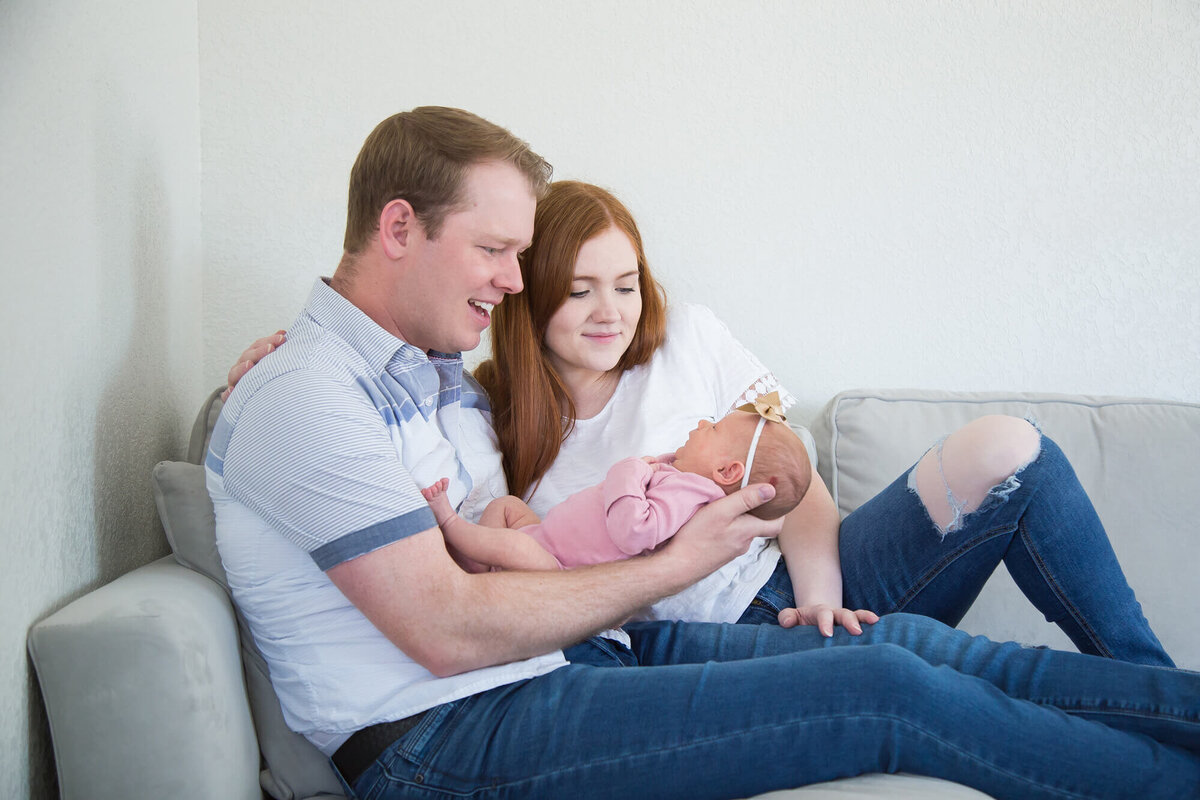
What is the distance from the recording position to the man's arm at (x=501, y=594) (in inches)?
44.7

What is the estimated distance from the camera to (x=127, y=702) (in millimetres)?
1128

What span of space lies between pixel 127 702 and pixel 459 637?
0.43 metres

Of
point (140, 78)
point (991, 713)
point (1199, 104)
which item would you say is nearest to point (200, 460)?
point (140, 78)

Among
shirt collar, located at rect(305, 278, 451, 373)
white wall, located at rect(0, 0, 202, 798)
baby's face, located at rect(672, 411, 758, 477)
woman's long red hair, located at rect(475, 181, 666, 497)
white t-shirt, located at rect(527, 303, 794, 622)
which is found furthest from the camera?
woman's long red hair, located at rect(475, 181, 666, 497)

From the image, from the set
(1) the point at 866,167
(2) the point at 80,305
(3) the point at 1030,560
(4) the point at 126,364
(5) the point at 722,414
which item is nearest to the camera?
(2) the point at 80,305

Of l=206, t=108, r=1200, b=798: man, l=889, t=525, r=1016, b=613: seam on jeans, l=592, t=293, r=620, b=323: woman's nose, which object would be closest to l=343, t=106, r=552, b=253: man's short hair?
l=206, t=108, r=1200, b=798: man

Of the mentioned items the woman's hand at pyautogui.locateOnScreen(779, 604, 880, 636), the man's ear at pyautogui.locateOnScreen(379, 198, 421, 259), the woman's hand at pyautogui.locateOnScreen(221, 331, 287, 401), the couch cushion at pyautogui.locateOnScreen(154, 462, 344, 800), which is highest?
the man's ear at pyautogui.locateOnScreen(379, 198, 421, 259)

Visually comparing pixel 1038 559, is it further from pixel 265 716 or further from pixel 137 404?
pixel 137 404

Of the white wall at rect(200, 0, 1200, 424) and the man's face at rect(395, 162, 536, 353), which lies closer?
the man's face at rect(395, 162, 536, 353)

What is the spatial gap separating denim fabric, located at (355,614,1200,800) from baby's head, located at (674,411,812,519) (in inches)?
10.8

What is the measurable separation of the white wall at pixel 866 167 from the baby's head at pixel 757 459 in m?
0.81

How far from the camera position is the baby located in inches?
52.5

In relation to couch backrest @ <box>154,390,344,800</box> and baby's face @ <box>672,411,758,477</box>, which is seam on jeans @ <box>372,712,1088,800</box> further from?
baby's face @ <box>672,411,758,477</box>

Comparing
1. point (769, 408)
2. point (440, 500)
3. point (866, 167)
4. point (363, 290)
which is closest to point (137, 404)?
point (363, 290)
